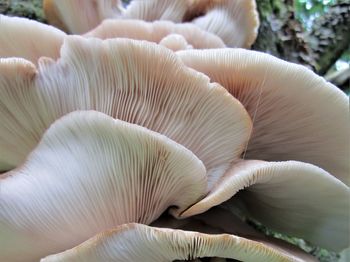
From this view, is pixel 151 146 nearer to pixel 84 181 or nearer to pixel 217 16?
pixel 84 181

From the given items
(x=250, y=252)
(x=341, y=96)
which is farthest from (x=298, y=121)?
(x=250, y=252)

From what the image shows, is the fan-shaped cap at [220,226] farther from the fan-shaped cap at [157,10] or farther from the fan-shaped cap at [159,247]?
the fan-shaped cap at [157,10]

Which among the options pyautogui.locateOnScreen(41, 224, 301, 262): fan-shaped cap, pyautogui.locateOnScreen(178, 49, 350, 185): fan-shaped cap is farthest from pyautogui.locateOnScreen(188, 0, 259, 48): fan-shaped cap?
pyautogui.locateOnScreen(41, 224, 301, 262): fan-shaped cap

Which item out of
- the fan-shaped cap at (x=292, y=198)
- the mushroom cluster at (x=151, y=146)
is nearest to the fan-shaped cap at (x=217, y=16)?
the mushroom cluster at (x=151, y=146)

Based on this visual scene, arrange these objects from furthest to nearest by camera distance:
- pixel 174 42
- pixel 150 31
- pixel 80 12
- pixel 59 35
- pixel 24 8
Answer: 1. pixel 24 8
2. pixel 80 12
3. pixel 150 31
4. pixel 174 42
5. pixel 59 35

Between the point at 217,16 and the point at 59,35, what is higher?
the point at 59,35

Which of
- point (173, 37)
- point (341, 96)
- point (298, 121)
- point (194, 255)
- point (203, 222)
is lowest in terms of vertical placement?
point (203, 222)

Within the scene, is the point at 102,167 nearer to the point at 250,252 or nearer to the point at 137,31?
the point at 250,252

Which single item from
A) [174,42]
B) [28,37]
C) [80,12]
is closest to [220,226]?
[174,42]
